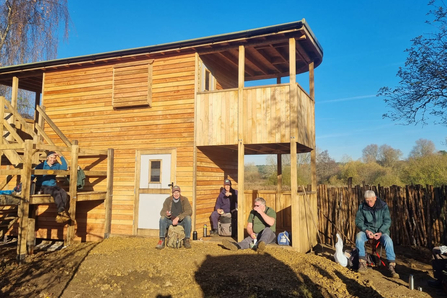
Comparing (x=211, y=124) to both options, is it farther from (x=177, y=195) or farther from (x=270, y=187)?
(x=270, y=187)

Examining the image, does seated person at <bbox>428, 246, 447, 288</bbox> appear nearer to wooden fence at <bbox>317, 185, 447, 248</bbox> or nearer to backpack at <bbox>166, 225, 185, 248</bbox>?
wooden fence at <bbox>317, 185, 447, 248</bbox>

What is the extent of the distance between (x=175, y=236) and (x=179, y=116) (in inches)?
135

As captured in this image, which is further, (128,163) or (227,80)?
(227,80)

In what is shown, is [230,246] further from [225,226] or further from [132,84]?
[132,84]

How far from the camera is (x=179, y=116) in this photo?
9.80 metres

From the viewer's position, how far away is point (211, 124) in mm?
9445

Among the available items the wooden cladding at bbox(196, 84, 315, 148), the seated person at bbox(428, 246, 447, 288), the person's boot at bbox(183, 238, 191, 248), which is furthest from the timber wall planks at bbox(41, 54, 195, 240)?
the seated person at bbox(428, 246, 447, 288)

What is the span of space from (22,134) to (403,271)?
1159cm

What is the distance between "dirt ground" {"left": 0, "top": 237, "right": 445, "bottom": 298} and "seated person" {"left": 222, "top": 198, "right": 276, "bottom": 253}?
0.22 meters

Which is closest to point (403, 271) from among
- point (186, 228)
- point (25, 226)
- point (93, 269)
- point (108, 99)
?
point (186, 228)

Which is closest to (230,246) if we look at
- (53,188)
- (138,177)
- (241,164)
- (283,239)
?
(283,239)

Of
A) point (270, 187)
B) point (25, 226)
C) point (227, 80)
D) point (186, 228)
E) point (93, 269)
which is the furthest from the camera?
point (270, 187)

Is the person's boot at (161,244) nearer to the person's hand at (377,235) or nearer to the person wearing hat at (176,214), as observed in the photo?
the person wearing hat at (176,214)

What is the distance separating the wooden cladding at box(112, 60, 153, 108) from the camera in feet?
33.4
